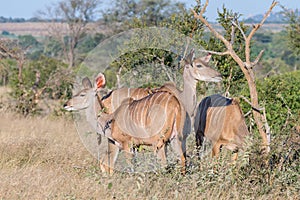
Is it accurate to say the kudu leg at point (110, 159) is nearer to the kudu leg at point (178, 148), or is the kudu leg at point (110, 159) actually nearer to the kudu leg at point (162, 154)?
the kudu leg at point (162, 154)

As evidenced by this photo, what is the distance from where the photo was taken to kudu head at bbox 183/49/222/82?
17.5ft

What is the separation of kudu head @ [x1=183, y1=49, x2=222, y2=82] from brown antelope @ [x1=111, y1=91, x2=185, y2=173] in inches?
11.3

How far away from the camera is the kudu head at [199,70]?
17.5 ft

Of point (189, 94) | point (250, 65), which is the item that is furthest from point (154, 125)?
point (250, 65)

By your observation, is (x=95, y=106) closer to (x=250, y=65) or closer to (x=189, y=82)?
(x=189, y=82)

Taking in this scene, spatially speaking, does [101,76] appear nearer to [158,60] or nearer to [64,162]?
[64,162]

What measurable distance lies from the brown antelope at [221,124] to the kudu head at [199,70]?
2.04ft

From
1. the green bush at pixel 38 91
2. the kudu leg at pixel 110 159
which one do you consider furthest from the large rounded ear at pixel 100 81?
the green bush at pixel 38 91

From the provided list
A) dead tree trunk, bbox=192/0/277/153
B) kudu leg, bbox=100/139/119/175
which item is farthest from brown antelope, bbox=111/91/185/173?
dead tree trunk, bbox=192/0/277/153

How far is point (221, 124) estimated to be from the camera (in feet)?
19.4

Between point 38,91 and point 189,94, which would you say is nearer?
point 189,94

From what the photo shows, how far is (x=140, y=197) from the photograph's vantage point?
4375mm

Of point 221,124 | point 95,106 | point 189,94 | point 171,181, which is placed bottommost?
point 171,181

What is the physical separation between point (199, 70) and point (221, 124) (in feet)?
2.40
